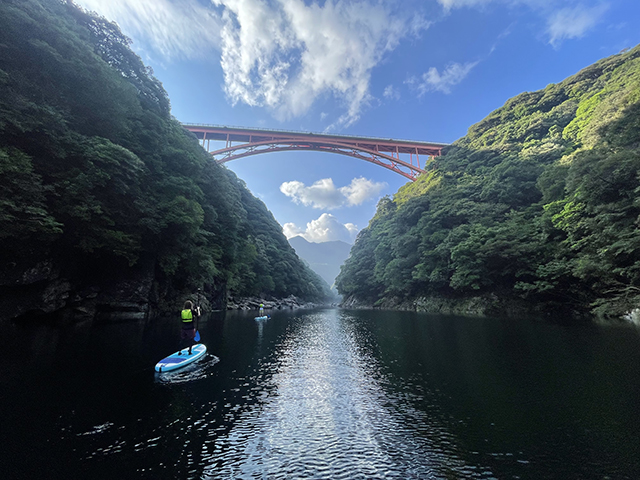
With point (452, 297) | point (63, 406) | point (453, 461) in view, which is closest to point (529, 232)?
point (452, 297)

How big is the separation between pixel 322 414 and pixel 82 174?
1608 centimetres

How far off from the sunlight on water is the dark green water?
0.03 meters

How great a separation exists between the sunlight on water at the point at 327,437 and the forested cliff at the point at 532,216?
2015cm

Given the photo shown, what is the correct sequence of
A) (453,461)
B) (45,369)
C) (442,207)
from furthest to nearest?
(442,207), (45,369), (453,461)

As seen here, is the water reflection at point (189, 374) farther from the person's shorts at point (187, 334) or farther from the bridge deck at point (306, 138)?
the bridge deck at point (306, 138)

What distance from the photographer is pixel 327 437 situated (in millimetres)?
4844

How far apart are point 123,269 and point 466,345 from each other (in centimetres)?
2338

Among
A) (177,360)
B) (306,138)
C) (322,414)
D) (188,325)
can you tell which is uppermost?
(306,138)

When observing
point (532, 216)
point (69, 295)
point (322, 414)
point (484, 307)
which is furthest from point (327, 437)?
point (532, 216)

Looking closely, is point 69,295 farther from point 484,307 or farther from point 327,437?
point 484,307

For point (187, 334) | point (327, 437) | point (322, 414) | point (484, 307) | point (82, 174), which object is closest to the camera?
point (327, 437)

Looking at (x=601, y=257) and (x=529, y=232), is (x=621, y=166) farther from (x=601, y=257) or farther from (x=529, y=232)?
(x=529, y=232)

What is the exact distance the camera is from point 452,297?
122 feet

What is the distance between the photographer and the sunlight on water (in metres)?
3.85
